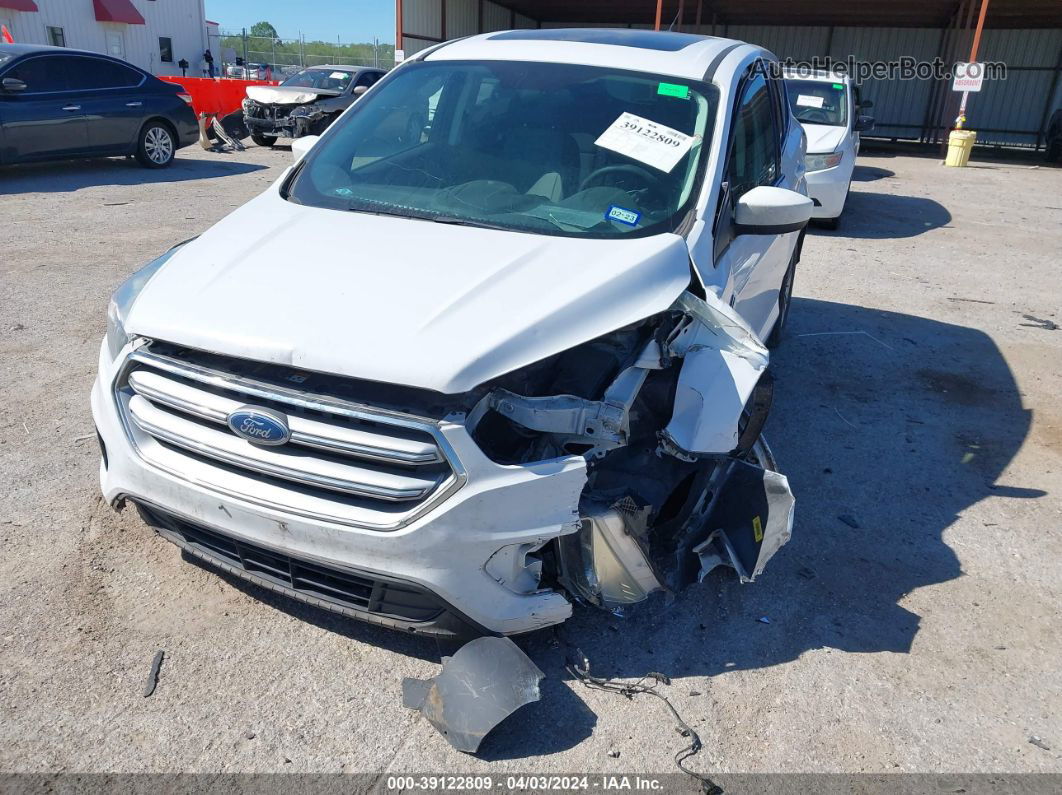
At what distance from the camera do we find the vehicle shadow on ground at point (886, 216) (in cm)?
1027

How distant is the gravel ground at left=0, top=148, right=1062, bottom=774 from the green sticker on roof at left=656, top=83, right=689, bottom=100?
1.90m

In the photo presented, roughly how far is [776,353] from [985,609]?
2878 mm

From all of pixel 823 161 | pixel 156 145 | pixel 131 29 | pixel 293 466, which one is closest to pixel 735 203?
pixel 293 466

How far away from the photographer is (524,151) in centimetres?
354

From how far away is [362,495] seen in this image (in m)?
2.41

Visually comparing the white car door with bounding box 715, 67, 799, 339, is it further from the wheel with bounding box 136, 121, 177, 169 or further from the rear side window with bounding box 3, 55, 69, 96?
the wheel with bounding box 136, 121, 177, 169

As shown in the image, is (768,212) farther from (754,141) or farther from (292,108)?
(292,108)

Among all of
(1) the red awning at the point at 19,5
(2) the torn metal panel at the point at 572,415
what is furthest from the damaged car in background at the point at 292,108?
(1) the red awning at the point at 19,5

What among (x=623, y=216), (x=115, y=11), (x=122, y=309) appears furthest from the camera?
(x=115, y=11)

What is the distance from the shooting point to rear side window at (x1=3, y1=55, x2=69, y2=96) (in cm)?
1057

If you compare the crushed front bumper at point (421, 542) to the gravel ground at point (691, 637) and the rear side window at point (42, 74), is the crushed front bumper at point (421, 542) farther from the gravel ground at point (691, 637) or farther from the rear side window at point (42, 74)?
the rear side window at point (42, 74)

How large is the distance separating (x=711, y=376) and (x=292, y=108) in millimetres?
14465

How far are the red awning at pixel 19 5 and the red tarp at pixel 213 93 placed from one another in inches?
462

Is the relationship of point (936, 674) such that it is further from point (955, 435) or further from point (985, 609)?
point (955, 435)
